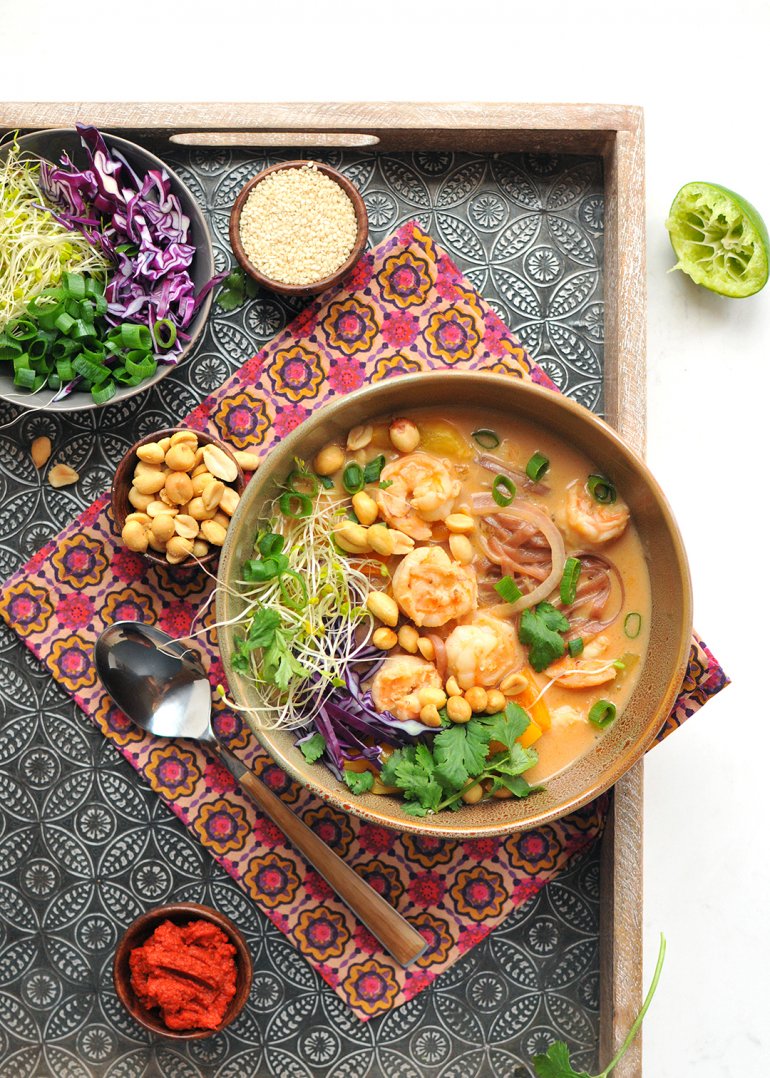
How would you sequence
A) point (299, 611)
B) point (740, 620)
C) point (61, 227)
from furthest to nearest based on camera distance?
point (740, 620) → point (61, 227) → point (299, 611)

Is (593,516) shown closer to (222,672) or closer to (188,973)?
(222,672)

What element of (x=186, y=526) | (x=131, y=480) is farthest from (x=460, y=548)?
(x=131, y=480)

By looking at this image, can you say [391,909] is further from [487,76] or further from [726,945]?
[487,76]

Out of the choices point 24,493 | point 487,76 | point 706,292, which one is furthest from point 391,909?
point 487,76

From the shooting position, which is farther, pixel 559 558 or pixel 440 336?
pixel 440 336

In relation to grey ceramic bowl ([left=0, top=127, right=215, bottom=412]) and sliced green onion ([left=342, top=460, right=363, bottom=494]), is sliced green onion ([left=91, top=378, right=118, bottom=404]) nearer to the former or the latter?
grey ceramic bowl ([left=0, top=127, right=215, bottom=412])

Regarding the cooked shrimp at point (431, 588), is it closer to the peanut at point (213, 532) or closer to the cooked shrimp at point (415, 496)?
the cooked shrimp at point (415, 496)
